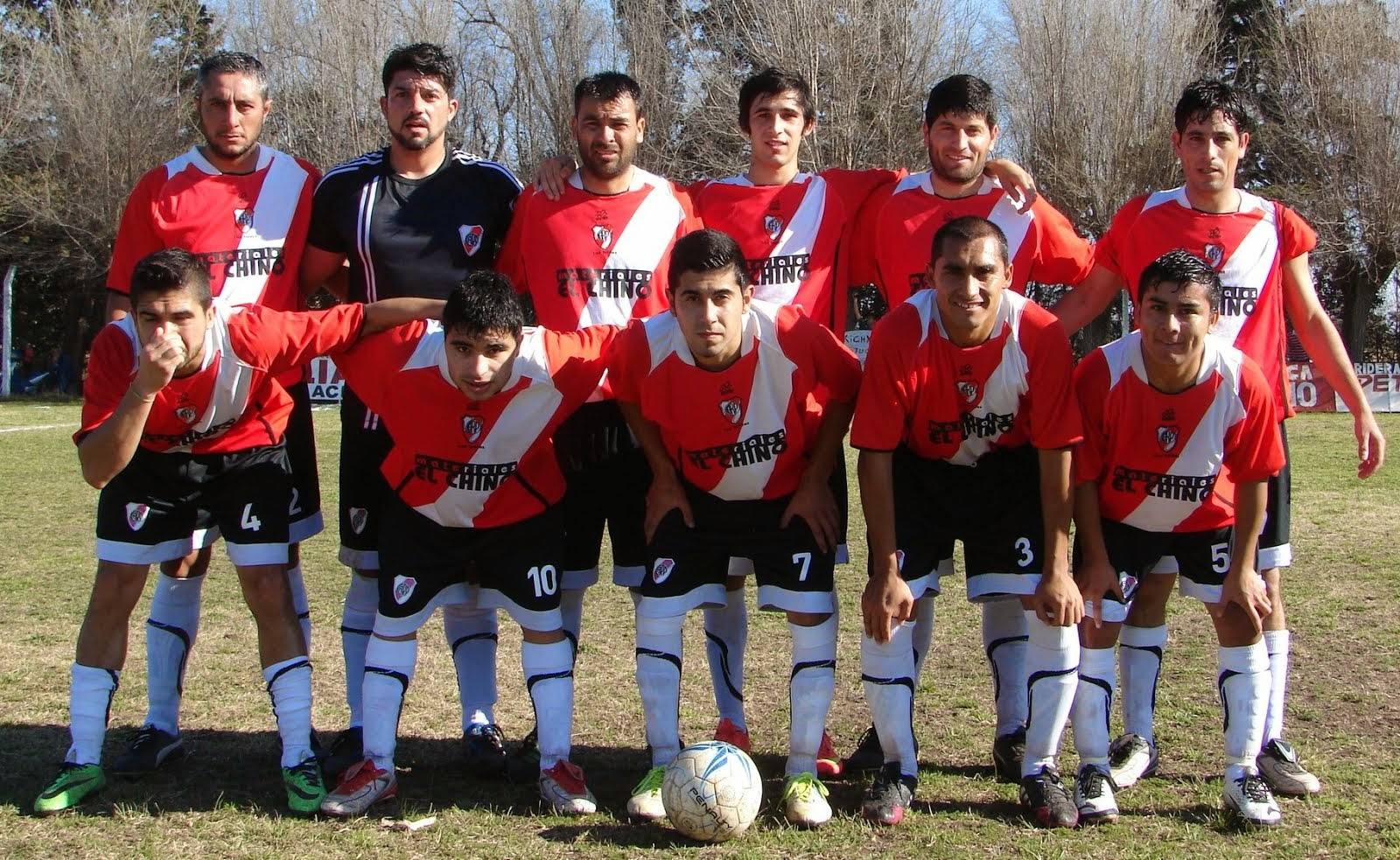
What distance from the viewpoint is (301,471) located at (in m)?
4.54

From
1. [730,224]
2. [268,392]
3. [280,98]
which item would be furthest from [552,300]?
[280,98]

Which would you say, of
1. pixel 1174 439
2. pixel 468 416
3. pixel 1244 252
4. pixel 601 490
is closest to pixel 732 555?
pixel 601 490

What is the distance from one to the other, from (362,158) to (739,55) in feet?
76.1

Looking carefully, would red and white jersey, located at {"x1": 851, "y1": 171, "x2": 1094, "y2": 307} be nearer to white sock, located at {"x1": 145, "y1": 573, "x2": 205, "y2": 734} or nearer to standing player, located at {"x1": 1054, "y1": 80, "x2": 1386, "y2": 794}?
standing player, located at {"x1": 1054, "y1": 80, "x2": 1386, "y2": 794}

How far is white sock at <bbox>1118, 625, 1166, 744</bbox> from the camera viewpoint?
4.17 meters

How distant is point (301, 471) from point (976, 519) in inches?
98.2

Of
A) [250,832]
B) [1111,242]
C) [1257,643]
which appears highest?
[1111,242]

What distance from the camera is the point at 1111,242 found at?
4.45m

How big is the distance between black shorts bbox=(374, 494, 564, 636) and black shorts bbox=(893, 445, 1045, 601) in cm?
121

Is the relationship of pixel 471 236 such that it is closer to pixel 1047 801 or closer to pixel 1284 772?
pixel 1047 801

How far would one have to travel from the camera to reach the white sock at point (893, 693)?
3889 millimetres

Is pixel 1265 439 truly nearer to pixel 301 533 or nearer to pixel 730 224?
pixel 730 224

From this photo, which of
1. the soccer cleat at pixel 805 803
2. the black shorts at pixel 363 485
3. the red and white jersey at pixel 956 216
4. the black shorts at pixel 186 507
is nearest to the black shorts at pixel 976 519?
the soccer cleat at pixel 805 803

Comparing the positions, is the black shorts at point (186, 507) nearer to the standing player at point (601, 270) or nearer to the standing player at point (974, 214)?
the standing player at point (601, 270)
